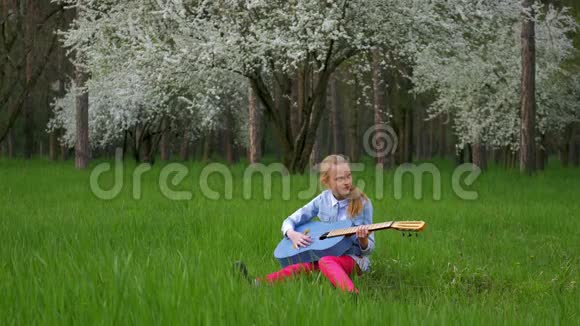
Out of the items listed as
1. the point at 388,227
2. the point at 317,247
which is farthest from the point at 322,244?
the point at 388,227

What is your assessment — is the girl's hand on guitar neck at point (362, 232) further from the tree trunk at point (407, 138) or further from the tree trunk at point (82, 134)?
the tree trunk at point (407, 138)

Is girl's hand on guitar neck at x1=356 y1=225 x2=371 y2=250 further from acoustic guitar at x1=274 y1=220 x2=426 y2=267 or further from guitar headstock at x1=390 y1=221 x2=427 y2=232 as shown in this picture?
guitar headstock at x1=390 y1=221 x2=427 y2=232

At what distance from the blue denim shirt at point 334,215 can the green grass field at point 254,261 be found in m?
0.26

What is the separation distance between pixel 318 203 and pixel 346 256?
562mm

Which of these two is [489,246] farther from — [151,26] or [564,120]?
[564,120]

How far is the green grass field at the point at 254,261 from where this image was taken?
3.25m

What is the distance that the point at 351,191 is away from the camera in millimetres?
5621

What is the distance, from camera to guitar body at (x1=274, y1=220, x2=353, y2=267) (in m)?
5.20

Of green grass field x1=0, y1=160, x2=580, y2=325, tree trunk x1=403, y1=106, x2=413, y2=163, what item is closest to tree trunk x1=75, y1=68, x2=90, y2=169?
green grass field x1=0, y1=160, x2=580, y2=325

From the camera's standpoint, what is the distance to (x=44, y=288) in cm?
366

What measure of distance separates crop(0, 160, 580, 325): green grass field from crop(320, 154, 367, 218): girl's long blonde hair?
0.58 m

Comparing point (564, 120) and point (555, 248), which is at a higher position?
point (564, 120)

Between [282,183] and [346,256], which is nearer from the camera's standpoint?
[346,256]

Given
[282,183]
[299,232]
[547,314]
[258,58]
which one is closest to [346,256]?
[299,232]
